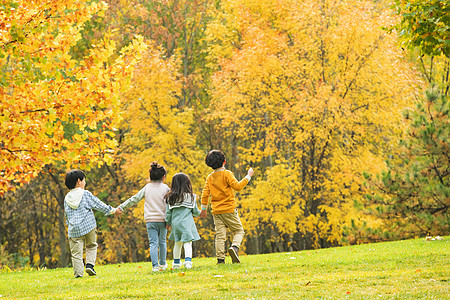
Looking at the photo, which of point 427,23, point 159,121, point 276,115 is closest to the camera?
point 427,23

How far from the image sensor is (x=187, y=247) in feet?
28.1

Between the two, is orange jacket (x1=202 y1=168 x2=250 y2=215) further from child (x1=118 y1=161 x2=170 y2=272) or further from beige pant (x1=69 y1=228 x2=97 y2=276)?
beige pant (x1=69 y1=228 x2=97 y2=276)

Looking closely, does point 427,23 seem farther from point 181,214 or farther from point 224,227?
point 181,214

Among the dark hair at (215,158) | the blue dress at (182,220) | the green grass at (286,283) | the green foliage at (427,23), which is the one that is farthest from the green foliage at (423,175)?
the blue dress at (182,220)

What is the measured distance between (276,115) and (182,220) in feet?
37.6

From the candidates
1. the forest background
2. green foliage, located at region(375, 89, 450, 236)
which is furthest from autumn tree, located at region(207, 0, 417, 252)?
green foliage, located at region(375, 89, 450, 236)

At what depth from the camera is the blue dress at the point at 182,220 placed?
8.52 m

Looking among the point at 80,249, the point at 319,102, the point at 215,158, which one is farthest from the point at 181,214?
the point at 319,102

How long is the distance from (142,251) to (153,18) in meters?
11.3

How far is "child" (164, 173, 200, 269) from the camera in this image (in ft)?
28.0

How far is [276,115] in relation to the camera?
1947 centimetres

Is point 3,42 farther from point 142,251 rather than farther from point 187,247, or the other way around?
point 142,251

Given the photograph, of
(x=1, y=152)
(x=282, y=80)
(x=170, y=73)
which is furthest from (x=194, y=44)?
(x=1, y=152)

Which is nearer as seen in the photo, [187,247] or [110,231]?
[187,247]
